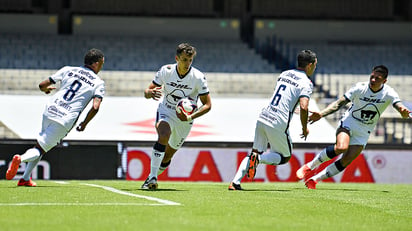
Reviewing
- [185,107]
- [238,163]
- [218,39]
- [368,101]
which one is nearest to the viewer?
[185,107]

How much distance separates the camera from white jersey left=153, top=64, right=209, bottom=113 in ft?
39.9

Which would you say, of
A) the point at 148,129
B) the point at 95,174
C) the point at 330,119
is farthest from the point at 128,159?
the point at 330,119

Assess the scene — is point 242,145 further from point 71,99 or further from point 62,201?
point 62,201

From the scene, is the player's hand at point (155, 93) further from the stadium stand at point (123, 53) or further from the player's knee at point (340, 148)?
the stadium stand at point (123, 53)

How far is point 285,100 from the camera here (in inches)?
499

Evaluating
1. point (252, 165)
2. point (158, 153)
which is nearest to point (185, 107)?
point (158, 153)

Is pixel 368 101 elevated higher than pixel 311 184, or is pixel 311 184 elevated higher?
pixel 368 101

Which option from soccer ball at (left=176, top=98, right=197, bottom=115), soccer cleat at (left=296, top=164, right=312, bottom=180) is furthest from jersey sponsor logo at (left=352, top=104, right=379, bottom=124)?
soccer ball at (left=176, top=98, right=197, bottom=115)

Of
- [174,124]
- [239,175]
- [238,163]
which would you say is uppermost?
[174,124]

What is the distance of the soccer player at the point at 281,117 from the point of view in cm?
1255

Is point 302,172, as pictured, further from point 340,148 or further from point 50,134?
point 50,134

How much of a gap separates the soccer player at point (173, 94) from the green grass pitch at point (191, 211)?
0.83 metres

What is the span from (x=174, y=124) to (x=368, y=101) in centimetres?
338

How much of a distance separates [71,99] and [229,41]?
22.7 m
